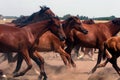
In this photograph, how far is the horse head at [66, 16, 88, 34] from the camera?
1187 cm

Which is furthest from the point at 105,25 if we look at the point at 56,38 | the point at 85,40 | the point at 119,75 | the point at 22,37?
the point at 22,37

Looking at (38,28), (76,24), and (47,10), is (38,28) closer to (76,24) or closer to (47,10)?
(76,24)

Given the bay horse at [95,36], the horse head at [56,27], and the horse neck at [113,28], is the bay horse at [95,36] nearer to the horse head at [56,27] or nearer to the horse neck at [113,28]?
the horse neck at [113,28]

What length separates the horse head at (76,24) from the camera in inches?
467

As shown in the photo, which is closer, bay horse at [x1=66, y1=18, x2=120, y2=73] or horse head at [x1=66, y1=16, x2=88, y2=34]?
horse head at [x1=66, y1=16, x2=88, y2=34]

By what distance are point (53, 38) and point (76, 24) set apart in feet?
3.30

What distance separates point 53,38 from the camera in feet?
38.0

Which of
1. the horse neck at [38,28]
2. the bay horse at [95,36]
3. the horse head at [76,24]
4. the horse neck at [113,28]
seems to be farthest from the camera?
the horse neck at [113,28]

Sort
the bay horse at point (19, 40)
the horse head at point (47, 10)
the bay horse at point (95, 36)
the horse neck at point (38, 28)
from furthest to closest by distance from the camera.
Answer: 1. the horse head at point (47, 10)
2. the bay horse at point (95, 36)
3. the horse neck at point (38, 28)
4. the bay horse at point (19, 40)

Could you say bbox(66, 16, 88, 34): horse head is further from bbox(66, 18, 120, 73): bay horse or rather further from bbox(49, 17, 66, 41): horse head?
bbox(49, 17, 66, 41): horse head

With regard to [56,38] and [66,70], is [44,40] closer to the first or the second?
[56,38]

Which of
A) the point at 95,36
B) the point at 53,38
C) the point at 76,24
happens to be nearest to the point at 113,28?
the point at 95,36

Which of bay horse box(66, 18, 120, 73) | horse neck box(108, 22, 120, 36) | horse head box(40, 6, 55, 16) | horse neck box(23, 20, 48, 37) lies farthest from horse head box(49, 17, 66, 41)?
horse neck box(108, 22, 120, 36)

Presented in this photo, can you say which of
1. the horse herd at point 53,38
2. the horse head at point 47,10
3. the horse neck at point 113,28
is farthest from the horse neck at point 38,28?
the horse neck at point 113,28
